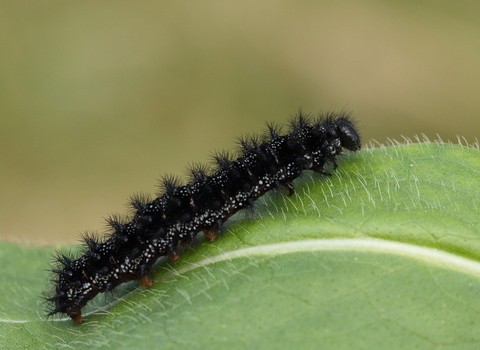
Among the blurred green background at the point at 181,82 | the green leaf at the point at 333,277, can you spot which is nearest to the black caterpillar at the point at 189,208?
the green leaf at the point at 333,277

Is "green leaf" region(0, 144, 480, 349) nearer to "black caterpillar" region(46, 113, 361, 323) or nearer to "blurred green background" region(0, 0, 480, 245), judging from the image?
"black caterpillar" region(46, 113, 361, 323)

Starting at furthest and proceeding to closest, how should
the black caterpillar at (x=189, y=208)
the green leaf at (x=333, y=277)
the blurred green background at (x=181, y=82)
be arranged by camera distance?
the blurred green background at (x=181, y=82), the black caterpillar at (x=189, y=208), the green leaf at (x=333, y=277)

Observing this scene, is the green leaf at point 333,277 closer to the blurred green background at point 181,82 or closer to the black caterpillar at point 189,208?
the black caterpillar at point 189,208

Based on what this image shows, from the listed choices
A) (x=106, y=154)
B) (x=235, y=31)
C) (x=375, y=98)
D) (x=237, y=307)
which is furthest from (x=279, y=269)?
(x=235, y=31)

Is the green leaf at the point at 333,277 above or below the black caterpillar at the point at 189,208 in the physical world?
below

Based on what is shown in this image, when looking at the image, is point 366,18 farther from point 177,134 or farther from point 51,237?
point 51,237

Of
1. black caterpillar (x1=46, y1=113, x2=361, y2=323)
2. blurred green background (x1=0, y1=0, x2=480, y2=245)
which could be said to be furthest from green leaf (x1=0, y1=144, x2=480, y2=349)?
blurred green background (x1=0, y1=0, x2=480, y2=245)

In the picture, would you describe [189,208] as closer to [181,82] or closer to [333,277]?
[333,277]

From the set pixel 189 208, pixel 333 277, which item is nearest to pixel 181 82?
pixel 189 208
